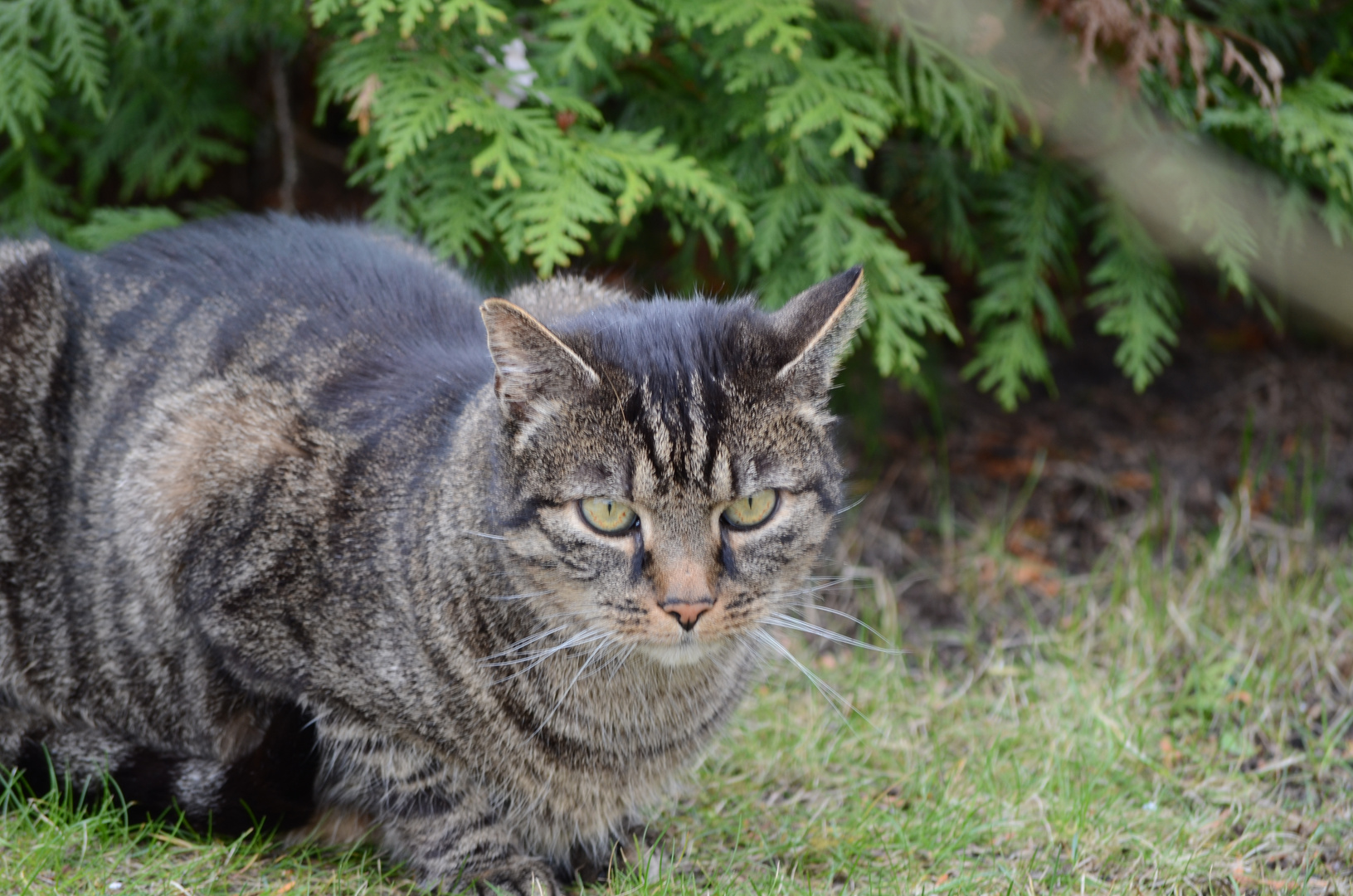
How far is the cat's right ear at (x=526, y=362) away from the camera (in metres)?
2.17

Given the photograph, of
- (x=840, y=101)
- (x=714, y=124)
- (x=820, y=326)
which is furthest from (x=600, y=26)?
(x=820, y=326)

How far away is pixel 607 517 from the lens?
88.5 inches

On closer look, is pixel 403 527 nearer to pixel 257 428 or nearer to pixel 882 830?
pixel 257 428

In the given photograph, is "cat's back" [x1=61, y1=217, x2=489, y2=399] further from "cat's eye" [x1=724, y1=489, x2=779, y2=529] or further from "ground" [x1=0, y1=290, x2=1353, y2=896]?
"ground" [x1=0, y1=290, x2=1353, y2=896]

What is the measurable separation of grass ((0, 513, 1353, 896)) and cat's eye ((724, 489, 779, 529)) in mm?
Result: 725

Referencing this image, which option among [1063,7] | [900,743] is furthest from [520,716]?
[1063,7]

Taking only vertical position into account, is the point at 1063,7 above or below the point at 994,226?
above

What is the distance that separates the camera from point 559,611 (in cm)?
232

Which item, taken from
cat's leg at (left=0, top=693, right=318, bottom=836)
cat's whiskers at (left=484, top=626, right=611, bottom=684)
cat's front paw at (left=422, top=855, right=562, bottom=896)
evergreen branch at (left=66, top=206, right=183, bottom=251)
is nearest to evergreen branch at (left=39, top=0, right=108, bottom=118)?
evergreen branch at (left=66, top=206, right=183, bottom=251)

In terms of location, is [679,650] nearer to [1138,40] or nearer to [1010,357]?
A: [1010,357]

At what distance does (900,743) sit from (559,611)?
1199mm

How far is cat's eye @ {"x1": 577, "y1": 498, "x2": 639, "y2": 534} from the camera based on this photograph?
224 cm

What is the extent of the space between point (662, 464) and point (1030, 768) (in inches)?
54.9

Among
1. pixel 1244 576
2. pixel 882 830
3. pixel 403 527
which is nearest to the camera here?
pixel 403 527
